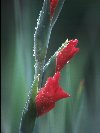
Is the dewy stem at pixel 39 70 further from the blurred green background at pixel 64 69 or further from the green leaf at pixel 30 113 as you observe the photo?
the blurred green background at pixel 64 69

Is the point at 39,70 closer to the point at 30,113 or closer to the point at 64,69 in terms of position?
the point at 30,113

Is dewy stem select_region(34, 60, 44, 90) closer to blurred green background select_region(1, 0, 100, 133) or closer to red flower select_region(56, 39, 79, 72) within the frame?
red flower select_region(56, 39, 79, 72)

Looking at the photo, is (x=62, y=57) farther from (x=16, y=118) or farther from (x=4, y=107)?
(x=4, y=107)

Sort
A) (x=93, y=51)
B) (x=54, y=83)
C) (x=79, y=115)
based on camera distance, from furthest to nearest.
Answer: (x=93, y=51), (x=79, y=115), (x=54, y=83)

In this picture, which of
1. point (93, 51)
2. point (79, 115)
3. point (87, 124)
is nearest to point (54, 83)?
point (79, 115)

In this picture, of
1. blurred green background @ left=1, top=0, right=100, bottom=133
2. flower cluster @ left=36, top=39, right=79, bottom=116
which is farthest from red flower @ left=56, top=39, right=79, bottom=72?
blurred green background @ left=1, top=0, right=100, bottom=133

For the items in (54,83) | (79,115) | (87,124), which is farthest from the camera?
(87,124)

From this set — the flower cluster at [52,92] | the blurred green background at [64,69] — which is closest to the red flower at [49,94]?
the flower cluster at [52,92]
